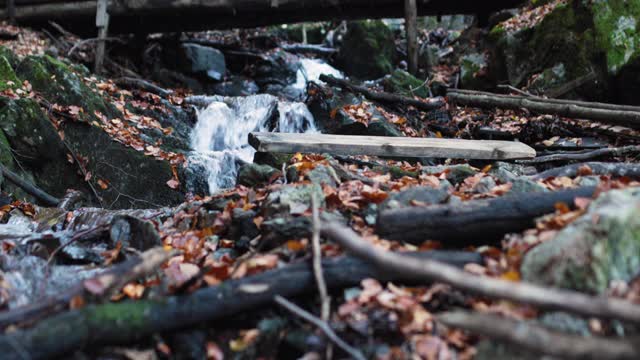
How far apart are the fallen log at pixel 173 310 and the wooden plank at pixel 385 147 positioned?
301 centimetres

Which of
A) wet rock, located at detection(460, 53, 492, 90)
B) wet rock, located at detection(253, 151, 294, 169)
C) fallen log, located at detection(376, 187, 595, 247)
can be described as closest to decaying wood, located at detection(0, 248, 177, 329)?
fallen log, located at detection(376, 187, 595, 247)

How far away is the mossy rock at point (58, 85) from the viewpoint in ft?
24.0

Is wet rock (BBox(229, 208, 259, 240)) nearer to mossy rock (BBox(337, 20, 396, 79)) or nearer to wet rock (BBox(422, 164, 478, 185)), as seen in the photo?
wet rock (BBox(422, 164, 478, 185))

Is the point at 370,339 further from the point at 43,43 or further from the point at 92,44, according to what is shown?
the point at 92,44

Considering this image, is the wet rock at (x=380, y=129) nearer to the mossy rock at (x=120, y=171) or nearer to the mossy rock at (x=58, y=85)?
the mossy rock at (x=120, y=171)

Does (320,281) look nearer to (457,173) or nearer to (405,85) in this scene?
(457,173)

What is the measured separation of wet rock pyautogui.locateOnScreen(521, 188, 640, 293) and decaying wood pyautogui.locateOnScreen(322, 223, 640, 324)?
0.11 m

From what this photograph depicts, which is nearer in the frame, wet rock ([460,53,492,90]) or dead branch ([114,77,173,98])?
dead branch ([114,77,173,98])

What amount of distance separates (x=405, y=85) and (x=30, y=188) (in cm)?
724

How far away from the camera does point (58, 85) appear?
739 cm

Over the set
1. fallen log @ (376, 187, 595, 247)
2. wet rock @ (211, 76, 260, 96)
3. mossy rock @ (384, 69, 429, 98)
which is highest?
wet rock @ (211, 76, 260, 96)

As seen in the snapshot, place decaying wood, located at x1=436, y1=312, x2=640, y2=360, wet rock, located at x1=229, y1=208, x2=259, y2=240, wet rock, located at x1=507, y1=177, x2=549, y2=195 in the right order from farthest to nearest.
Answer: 1. wet rock, located at x1=229, y1=208, x2=259, y2=240
2. wet rock, located at x1=507, y1=177, x2=549, y2=195
3. decaying wood, located at x1=436, y1=312, x2=640, y2=360

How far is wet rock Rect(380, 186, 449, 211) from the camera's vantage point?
3250 millimetres

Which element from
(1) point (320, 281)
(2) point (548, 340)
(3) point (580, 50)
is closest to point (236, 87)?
(3) point (580, 50)
